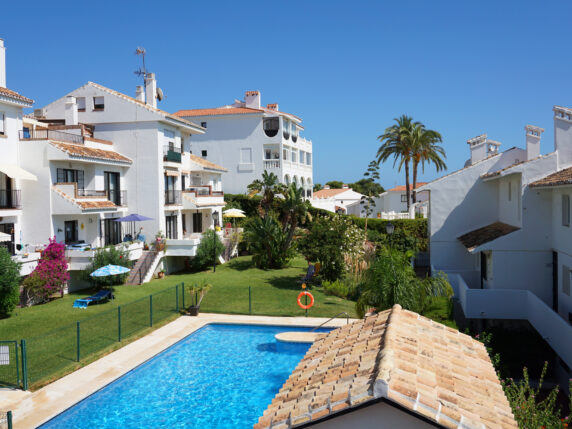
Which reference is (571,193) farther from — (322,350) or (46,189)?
(46,189)

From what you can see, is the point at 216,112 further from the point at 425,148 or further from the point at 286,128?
the point at 425,148

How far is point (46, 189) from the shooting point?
28875 mm

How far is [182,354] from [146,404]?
4490mm

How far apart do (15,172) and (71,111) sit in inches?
360

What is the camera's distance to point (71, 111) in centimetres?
3444

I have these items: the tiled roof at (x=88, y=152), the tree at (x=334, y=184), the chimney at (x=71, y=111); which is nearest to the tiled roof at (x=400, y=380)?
the tiled roof at (x=88, y=152)

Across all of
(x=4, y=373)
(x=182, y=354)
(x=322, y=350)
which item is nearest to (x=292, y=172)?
(x=182, y=354)

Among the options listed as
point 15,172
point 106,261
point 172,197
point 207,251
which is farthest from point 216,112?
point 15,172

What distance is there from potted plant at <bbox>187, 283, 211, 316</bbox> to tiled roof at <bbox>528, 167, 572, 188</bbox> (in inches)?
629

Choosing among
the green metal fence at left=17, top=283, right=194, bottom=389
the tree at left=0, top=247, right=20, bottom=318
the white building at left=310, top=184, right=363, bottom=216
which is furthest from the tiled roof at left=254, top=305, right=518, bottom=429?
the white building at left=310, top=184, right=363, bottom=216

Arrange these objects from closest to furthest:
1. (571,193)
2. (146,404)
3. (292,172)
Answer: (146,404) → (571,193) → (292,172)

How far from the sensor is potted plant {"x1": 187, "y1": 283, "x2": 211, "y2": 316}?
25156mm

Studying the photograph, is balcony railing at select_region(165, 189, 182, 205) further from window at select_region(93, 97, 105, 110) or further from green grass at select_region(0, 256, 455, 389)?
window at select_region(93, 97, 105, 110)

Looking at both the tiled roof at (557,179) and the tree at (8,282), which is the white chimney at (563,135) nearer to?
the tiled roof at (557,179)
